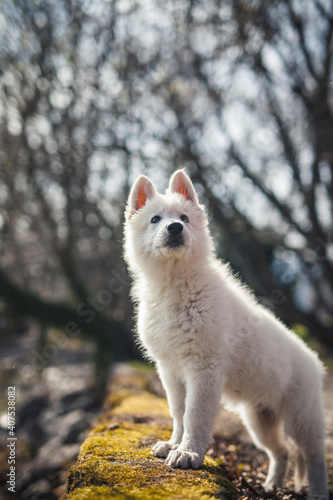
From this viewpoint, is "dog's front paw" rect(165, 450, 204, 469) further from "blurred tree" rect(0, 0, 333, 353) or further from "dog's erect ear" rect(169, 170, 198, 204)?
"blurred tree" rect(0, 0, 333, 353)

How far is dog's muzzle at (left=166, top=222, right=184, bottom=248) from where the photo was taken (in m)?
3.38

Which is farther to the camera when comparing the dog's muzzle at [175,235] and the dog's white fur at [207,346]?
the dog's muzzle at [175,235]

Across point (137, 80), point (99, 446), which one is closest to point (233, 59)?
point (137, 80)

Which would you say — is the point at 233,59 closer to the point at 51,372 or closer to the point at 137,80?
the point at 137,80

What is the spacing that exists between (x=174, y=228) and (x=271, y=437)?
2506 mm

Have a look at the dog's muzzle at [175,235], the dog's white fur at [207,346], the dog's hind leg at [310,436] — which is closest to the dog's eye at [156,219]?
the dog's white fur at [207,346]

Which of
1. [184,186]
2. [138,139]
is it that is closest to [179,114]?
[138,139]

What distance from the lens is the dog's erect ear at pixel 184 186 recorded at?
405 centimetres

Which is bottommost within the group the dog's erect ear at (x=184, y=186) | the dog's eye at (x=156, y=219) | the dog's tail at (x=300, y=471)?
the dog's tail at (x=300, y=471)

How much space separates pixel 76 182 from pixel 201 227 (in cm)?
879

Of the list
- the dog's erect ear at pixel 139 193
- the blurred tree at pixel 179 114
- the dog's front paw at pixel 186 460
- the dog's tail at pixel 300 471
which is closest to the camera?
the dog's front paw at pixel 186 460

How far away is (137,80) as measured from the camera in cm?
860

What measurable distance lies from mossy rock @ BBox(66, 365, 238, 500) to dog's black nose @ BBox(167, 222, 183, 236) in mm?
1870

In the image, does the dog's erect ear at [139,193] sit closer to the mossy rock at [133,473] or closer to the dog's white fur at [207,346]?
the dog's white fur at [207,346]
